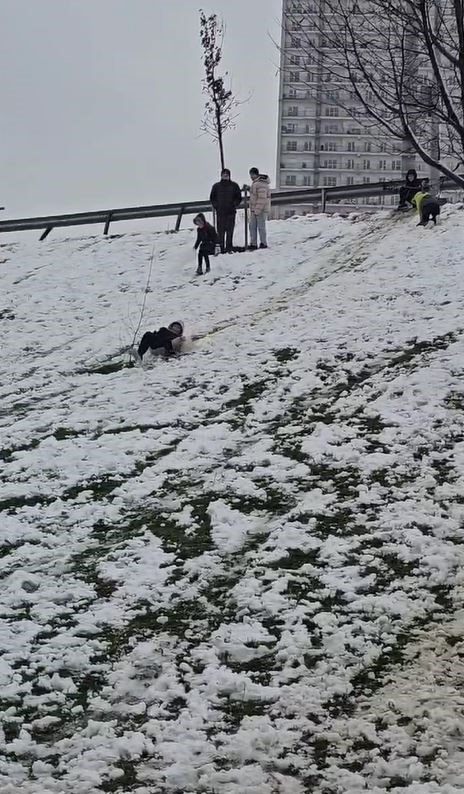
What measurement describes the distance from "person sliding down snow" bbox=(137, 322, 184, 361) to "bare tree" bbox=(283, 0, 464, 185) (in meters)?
4.57

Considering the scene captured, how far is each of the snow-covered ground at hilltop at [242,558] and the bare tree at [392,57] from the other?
3093mm

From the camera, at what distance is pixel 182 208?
22.2 m

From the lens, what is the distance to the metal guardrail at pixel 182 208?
71.2 ft

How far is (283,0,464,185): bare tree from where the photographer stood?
23.7 feet

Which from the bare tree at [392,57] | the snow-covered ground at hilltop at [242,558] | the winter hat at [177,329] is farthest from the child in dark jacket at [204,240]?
the bare tree at [392,57]

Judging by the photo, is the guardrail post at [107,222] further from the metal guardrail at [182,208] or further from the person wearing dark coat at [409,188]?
the person wearing dark coat at [409,188]

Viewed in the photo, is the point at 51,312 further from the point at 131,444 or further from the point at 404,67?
the point at 404,67

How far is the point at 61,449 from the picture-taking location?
8375 millimetres

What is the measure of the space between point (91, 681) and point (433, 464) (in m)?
4.04

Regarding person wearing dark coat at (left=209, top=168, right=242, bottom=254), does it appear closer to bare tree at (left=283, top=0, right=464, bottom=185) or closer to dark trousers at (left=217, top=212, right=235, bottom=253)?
dark trousers at (left=217, top=212, right=235, bottom=253)

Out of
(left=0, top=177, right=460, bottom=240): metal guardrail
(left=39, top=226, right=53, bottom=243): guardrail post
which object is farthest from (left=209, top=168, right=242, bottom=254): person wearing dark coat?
(left=39, top=226, right=53, bottom=243): guardrail post

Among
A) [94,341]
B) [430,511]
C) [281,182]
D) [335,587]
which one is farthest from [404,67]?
[281,182]

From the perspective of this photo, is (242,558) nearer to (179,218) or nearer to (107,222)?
(179,218)

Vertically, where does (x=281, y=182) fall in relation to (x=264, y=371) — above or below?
above
